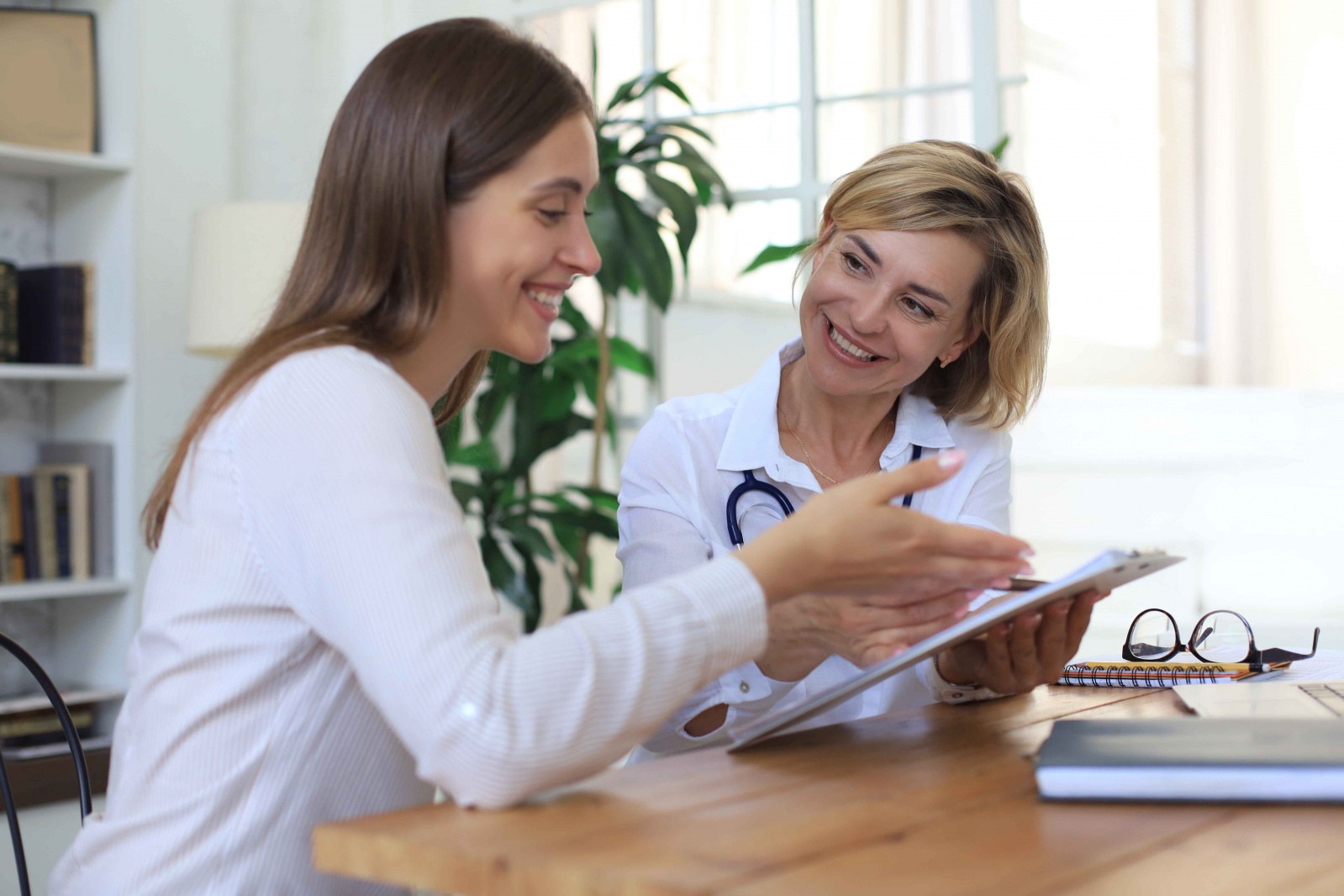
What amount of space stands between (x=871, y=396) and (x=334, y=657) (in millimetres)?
980

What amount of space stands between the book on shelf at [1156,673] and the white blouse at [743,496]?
0.17 metres

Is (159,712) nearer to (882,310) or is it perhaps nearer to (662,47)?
(882,310)

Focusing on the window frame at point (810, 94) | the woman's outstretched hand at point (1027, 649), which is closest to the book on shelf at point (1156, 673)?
the woman's outstretched hand at point (1027, 649)

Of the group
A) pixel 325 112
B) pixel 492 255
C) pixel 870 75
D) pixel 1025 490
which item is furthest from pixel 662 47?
pixel 492 255

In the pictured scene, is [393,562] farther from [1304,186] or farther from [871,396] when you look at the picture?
[1304,186]

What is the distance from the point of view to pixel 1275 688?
1.22 m

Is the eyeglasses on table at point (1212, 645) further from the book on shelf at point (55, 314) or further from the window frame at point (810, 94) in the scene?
the book on shelf at point (55, 314)

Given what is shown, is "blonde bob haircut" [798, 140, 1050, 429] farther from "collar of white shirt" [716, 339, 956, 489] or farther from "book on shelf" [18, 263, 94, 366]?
"book on shelf" [18, 263, 94, 366]

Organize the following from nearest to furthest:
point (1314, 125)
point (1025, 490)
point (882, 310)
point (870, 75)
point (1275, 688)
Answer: point (1275, 688), point (882, 310), point (870, 75), point (1025, 490), point (1314, 125)

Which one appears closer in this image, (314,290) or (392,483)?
(392,483)

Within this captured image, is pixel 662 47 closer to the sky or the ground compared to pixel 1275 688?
closer to the sky

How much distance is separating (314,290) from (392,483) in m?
0.26

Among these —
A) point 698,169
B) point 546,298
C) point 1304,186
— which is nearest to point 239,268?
point 698,169

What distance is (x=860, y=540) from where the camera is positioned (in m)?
0.87
